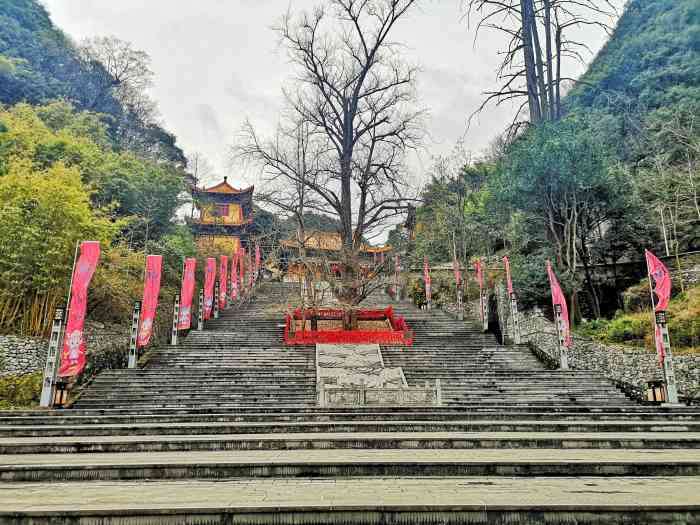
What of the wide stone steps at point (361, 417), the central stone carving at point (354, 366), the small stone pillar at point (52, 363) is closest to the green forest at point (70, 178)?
the small stone pillar at point (52, 363)

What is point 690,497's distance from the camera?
354 cm

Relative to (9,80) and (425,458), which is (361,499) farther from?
(9,80)

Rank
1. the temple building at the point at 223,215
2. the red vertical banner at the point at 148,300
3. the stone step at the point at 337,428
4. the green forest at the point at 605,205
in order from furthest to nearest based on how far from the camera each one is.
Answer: the temple building at the point at 223,215 < the green forest at the point at 605,205 < the red vertical banner at the point at 148,300 < the stone step at the point at 337,428

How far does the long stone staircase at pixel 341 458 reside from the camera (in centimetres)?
330

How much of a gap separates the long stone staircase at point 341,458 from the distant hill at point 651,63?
70.0ft

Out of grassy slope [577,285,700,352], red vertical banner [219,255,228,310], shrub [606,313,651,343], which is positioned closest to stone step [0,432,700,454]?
grassy slope [577,285,700,352]

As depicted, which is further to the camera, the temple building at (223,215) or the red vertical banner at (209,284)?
the temple building at (223,215)

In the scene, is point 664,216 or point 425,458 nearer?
point 425,458

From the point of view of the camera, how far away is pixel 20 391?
1017 cm

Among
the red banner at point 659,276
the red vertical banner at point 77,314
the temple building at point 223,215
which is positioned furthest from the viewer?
the temple building at point 223,215

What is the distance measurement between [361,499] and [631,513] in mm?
1922

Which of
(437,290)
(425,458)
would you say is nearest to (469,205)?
(437,290)

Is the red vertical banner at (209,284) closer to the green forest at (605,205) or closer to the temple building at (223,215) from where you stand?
the green forest at (605,205)

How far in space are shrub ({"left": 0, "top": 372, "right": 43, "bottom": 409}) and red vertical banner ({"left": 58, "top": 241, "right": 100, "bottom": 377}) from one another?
1290mm
